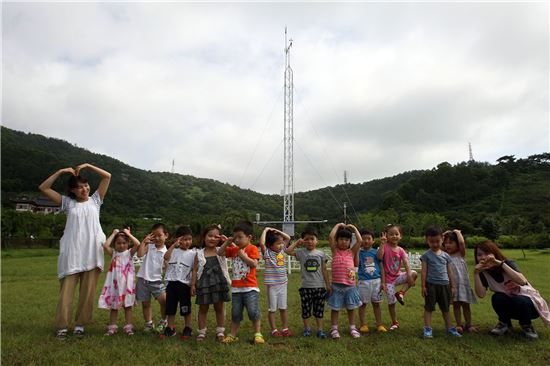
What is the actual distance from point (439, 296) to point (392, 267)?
0.73 metres

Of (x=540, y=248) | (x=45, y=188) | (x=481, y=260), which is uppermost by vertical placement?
(x=45, y=188)

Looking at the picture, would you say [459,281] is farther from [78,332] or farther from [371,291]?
[78,332]

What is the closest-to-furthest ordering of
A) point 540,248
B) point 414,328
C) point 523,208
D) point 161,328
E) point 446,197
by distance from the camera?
point 161,328
point 414,328
point 540,248
point 523,208
point 446,197

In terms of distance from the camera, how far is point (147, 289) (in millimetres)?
5152

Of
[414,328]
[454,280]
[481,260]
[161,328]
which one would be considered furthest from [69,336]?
[481,260]

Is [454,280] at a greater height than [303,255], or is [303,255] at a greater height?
[303,255]

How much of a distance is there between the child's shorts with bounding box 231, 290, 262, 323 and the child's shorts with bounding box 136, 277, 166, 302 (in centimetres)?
116

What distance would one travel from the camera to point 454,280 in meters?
5.26

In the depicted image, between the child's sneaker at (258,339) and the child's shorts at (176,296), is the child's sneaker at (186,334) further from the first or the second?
the child's sneaker at (258,339)

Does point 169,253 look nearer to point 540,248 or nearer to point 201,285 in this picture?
point 201,285

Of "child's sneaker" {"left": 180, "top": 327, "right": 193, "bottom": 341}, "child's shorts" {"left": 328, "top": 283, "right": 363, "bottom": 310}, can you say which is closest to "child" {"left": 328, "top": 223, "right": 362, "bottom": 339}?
"child's shorts" {"left": 328, "top": 283, "right": 363, "bottom": 310}

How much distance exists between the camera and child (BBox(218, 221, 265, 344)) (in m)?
4.75

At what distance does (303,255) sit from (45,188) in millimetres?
3614

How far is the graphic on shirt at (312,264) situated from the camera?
16.9ft
